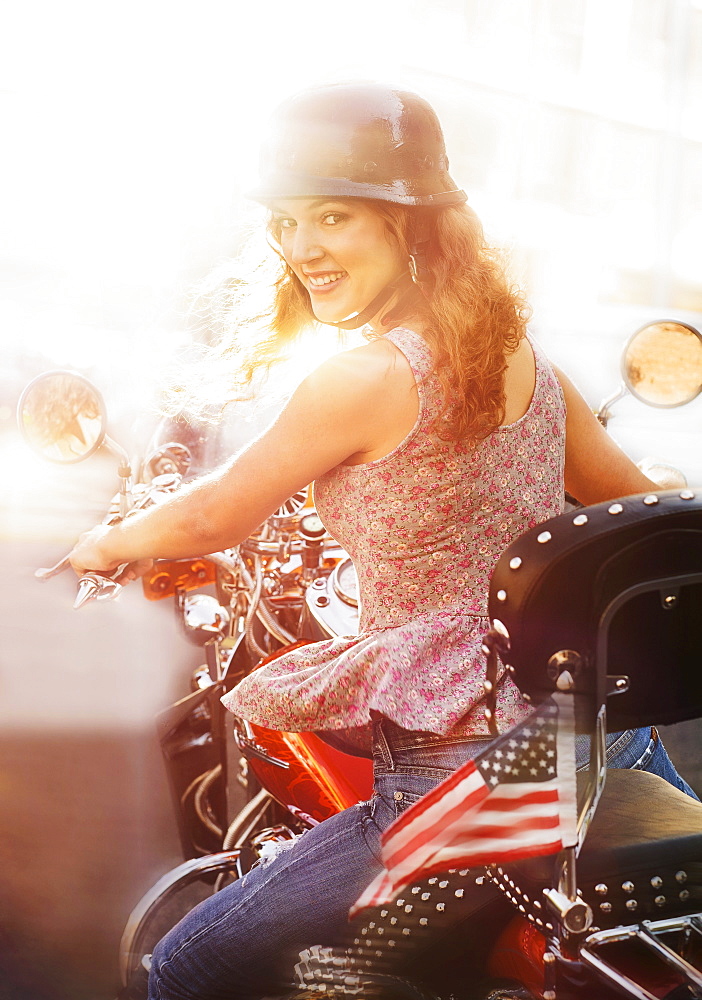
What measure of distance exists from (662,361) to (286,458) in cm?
112

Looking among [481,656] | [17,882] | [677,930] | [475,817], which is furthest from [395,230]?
[17,882]

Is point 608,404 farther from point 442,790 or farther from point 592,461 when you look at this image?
point 442,790

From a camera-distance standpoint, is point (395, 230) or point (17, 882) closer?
point (395, 230)

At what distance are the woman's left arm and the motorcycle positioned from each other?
28 centimetres

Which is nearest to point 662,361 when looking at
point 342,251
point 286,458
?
point 342,251

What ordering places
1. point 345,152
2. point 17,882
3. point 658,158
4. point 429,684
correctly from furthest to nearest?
1. point 658,158
2. point 17,882
3. point 345,152
4. point 429,684

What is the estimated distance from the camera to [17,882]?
10.2 feet

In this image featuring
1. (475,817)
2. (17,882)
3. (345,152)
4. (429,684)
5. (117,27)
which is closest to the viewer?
(475,817)

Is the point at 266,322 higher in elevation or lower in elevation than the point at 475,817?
higher

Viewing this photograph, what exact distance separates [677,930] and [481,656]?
18.4 inches

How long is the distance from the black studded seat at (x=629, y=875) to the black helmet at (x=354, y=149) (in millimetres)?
1071

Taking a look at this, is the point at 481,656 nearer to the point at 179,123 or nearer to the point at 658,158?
the point at 179,123

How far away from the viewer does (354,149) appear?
61.7 inches

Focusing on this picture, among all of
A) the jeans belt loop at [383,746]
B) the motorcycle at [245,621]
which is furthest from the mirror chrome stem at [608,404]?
the jeans belt loop at [383,746]
